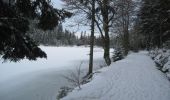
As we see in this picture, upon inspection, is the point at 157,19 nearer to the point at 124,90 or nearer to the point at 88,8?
the point at 88,8

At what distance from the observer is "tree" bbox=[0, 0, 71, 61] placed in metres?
4.48

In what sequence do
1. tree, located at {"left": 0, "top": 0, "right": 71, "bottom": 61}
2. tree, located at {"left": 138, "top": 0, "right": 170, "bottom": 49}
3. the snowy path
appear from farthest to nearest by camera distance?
tree, located at {"left": 138, "top": 0, "right": 170, "bottom": 49} < the snowy path < tree, located at {"left": 0, "top": 0, "right": 71, "bottom": 61}

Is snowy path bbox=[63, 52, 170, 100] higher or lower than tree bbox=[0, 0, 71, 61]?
lower

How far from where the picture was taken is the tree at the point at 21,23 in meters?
4.48

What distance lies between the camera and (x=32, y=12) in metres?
5.30

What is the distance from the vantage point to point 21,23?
4867 millimetres

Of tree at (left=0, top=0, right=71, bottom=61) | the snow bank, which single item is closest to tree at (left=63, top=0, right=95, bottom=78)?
the snow bank

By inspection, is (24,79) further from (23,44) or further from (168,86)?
(23,44)

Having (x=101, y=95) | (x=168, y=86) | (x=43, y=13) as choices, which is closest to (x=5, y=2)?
(x=43, y=13)

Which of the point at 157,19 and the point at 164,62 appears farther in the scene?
the point at 157,19

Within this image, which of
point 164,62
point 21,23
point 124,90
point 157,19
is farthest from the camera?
point 157,19

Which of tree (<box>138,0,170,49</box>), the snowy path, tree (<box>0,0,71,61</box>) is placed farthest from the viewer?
tree (<box>138,0,170,49</box>)

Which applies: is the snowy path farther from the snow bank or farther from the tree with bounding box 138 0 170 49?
the tree with bounding box 138 0 170 49

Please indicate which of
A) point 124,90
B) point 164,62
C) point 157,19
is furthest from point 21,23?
point 157,19
